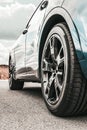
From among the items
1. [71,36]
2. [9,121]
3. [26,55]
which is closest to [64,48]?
[71,36]

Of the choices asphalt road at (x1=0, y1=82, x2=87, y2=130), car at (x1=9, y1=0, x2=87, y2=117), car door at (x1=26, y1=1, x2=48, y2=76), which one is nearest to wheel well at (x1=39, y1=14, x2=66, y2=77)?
car at (x1=9, y1=0, x2=87, y2=117)

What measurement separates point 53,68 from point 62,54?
0.76ft

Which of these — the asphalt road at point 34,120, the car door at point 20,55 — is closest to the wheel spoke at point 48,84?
the asphalt road at point 34,120

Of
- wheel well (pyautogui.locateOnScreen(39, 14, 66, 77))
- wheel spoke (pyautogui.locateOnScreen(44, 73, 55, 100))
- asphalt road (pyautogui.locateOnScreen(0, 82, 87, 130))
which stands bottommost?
asphalt road (pyautogui.locateOnScreen(0, 82, 87, 130))

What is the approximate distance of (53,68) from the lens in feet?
12.5

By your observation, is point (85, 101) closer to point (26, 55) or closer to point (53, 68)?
point (53, 68)

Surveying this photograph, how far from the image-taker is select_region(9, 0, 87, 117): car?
3.17 m

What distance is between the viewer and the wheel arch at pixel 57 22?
3.18 meters

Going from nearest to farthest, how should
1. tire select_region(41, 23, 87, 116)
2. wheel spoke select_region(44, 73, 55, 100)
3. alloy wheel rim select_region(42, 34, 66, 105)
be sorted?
tire select_region(41, 23, 87, 116)
alloy wheel rim select_region(42, 34, 66, 105)
wheel spoke select_region(44, 73, 55, 100)

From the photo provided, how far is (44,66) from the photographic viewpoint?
4.04 metres

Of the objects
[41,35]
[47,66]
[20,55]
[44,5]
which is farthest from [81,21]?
[20,55]

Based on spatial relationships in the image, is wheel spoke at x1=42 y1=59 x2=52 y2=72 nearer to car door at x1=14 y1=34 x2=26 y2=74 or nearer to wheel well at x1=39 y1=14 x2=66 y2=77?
wheel well at x1=39 y1=14 x2=66 y2=77

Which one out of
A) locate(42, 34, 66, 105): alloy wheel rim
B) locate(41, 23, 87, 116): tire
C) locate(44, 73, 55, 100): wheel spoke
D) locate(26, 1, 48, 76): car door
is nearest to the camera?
locate(41, 23, 87, 116): tire

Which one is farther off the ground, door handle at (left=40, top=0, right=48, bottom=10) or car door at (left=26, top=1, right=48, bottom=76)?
door handle at (left=40, top=0, right=48, bottom=10)
